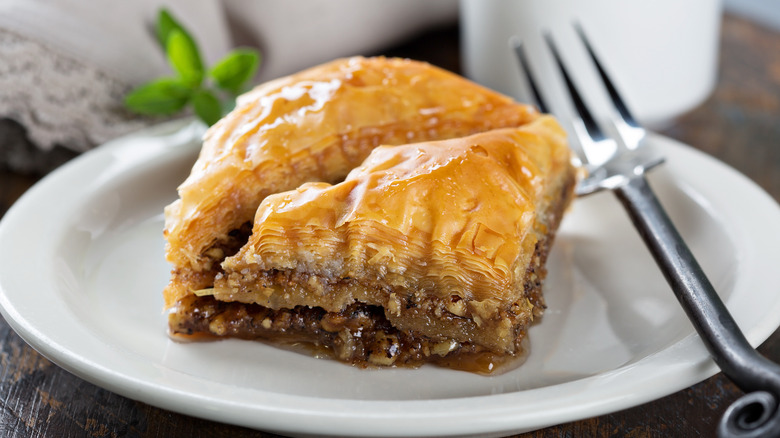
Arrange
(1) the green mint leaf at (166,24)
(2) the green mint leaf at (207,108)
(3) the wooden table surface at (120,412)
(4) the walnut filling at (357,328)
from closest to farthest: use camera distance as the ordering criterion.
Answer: (3) the wooden table surface at (120,412)
(4) the walnut filling at (357,328)
(2) the green mint leaf at (207,108)
(1) the green mint leaf at (166,24)

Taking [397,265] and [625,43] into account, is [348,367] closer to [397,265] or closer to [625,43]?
[397,265]

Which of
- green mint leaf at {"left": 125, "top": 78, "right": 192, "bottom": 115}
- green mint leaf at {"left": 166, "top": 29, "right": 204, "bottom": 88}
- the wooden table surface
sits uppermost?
green mint leaf at {"left": 166, "top": 29, "right": 204, "bottom": 88}

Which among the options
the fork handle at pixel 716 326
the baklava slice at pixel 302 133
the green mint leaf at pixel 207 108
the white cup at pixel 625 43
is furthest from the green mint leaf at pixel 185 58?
the fork handle at pixel 716 326

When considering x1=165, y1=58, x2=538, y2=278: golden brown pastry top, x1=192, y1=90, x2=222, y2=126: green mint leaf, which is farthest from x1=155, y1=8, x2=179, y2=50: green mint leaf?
x1=165, y1=58, x2=538, y2=278: golden brown pastry top

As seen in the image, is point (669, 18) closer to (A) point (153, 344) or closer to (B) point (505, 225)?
(B) point (505, 225)

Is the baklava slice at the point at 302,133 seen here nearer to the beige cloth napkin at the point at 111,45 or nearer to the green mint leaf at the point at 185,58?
the green mint leaf at the point at 185,58

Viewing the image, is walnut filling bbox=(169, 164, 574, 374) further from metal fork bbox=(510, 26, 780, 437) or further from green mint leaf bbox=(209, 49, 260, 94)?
green mint leaf bbox=(209, 49, 260, 94)

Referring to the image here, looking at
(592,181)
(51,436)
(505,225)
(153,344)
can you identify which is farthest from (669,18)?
(51,436)

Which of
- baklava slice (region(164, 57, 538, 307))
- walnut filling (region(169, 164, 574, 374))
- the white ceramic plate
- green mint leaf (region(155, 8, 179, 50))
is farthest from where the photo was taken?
green mint leaf (region(155, 8, 179, 50))
